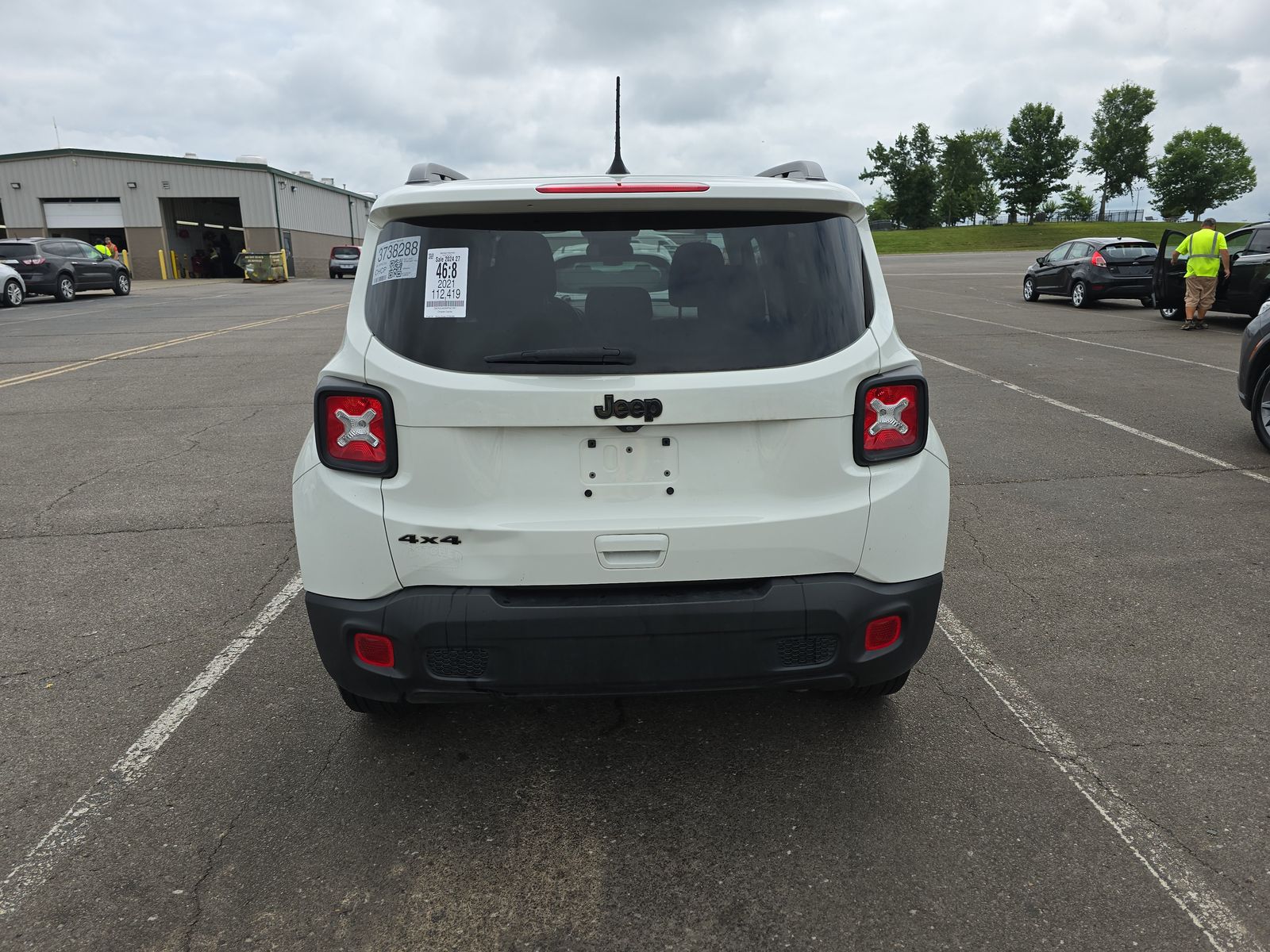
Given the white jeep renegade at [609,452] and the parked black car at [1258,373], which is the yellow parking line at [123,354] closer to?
the white jeep renegade at [609,452]

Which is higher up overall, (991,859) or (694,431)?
(694,431)

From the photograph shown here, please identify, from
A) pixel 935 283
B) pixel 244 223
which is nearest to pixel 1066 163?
pixel 935 283

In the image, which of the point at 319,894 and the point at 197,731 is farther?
the point at 197,731

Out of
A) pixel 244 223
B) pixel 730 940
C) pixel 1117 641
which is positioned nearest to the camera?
pixel 730 940

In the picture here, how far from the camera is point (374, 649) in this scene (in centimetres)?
267

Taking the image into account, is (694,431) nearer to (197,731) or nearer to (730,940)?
(730,940)

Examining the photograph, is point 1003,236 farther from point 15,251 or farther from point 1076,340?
point 15,251

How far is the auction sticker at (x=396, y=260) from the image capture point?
2.67 metres

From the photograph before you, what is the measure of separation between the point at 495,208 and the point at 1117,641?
3143mm

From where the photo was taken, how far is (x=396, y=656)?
2.64 meters

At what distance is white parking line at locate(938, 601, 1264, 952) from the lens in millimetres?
2344

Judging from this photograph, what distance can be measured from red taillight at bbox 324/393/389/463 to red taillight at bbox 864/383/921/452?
136 cm

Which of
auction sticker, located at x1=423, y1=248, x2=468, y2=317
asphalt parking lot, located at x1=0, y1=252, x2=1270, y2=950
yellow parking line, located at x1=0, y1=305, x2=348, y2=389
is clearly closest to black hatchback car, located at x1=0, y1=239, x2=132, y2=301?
yellow parking line, located at x1=0, y1=305, x2=348, y2=389

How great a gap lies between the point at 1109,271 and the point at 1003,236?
58317mm
